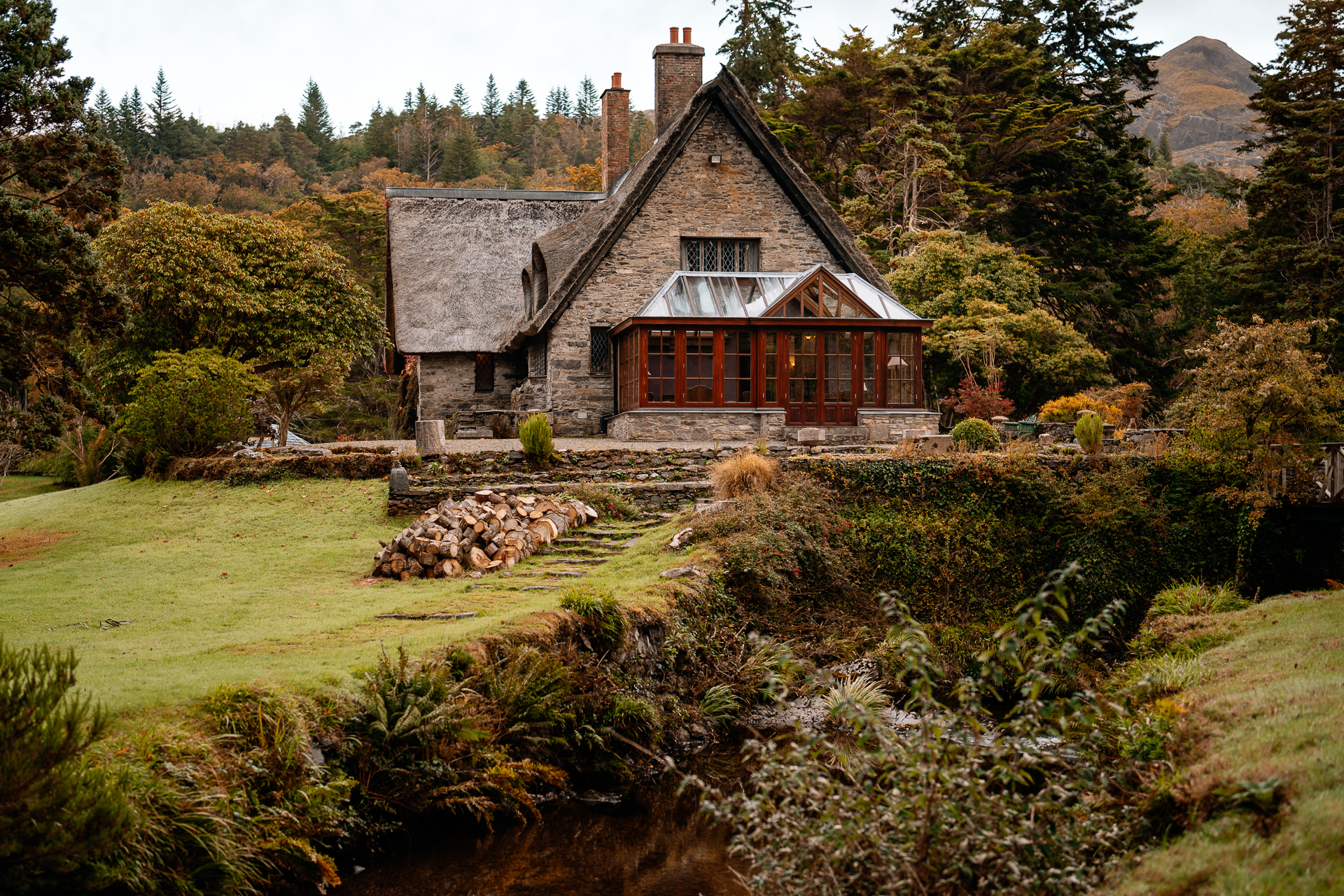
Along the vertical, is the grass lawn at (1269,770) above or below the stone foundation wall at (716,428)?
below

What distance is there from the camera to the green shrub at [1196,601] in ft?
42.1

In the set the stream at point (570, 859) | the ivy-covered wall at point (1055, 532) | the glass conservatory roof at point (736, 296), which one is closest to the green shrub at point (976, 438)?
the ivy-covered wall at point (1055, 532)

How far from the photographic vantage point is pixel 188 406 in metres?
19.3

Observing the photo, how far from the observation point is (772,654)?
12078 mm

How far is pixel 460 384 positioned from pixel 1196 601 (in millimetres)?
21109

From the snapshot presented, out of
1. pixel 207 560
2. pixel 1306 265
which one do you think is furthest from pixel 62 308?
pixel 1306 265

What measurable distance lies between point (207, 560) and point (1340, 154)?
31.0 meters

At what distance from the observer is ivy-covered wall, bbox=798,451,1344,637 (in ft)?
51.0

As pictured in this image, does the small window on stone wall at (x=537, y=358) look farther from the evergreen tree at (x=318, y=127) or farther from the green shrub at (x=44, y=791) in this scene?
the evergreen tree at (x=318, y=127)

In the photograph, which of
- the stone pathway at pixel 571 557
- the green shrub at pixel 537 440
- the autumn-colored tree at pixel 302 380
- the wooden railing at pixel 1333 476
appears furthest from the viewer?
the autumn-colored tree at pixel 302 380

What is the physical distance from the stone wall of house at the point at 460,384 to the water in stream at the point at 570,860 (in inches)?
837

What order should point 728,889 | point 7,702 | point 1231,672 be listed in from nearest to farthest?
point 7,702 < point 728,889 < point 1231,672

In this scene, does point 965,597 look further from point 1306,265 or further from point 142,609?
point 1306,265

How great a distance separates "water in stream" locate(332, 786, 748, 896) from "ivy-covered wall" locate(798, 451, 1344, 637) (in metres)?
7.88
